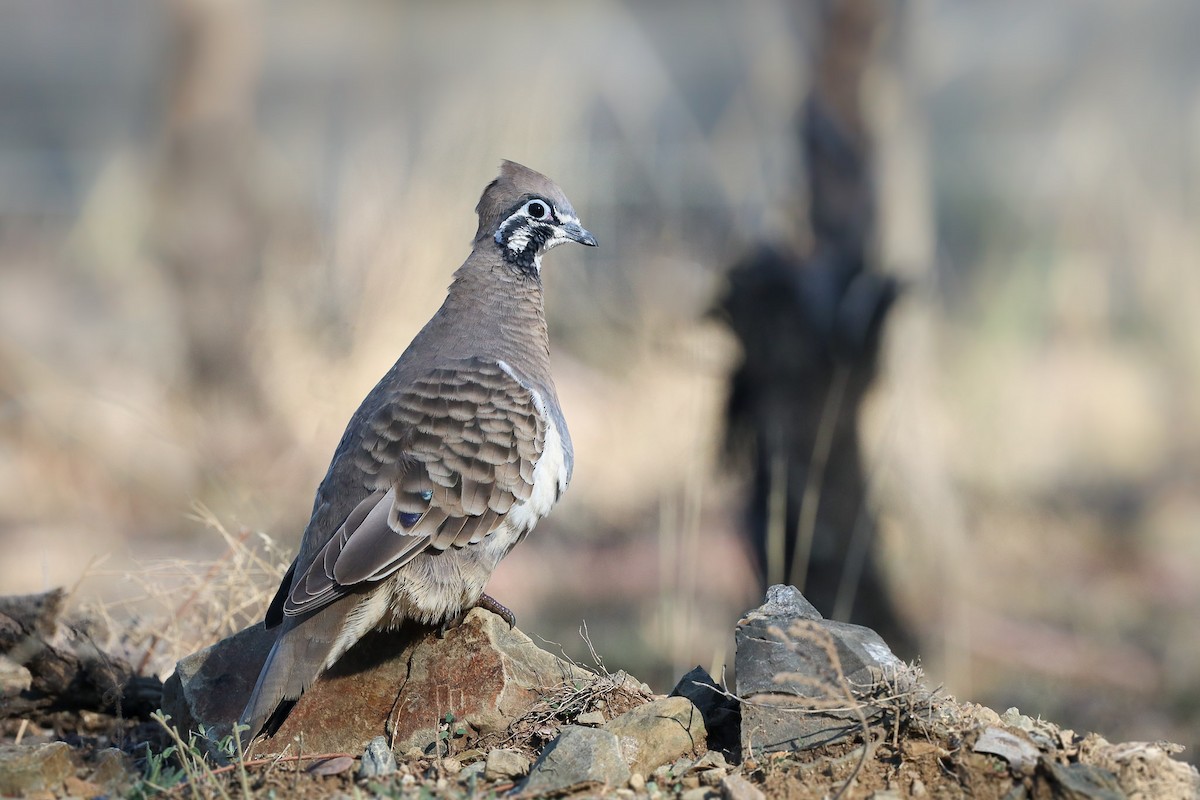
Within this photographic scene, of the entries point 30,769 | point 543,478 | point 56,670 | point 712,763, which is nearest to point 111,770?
point 30,769

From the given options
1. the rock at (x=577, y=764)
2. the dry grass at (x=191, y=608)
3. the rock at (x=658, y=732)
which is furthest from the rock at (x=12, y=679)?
the rock at (x=658, y=732)

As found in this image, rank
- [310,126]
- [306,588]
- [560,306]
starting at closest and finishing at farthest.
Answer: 1. [306,588]
2. [560,306]
3. [310,126]

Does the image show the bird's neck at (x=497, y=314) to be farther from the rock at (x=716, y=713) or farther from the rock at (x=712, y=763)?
the rock at (x=712, y=763)

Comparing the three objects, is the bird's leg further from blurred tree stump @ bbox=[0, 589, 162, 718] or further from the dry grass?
blurred tree stump @ bbox=[0, 589, 162, 718]

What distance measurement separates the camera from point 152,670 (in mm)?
4551

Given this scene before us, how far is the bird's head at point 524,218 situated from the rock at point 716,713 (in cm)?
163

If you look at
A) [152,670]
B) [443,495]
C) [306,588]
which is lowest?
[152,670]

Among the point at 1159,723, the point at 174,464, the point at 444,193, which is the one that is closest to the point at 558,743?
the point at 1159,723

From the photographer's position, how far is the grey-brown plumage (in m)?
3.58

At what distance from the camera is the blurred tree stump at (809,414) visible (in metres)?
6.16

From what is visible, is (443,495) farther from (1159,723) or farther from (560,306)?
(560,306)

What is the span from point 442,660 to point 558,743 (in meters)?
0.70

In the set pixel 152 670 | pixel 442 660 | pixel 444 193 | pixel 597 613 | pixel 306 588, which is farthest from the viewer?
pixel 444 193

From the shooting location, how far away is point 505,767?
3.30 meters
